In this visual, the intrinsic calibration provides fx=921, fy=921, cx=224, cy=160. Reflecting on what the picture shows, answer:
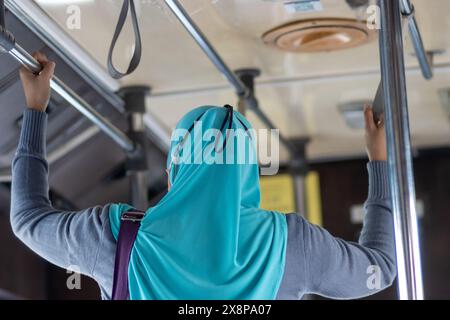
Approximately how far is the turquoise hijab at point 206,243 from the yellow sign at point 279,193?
182 centimetres

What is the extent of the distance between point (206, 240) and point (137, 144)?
1.22 meters

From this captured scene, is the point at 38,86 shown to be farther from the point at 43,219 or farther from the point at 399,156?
the point at 399,156

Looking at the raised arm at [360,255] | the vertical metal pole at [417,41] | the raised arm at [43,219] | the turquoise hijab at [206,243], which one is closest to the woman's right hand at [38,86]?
the raised arm at [43,219]

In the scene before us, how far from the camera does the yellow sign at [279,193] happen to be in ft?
10.7

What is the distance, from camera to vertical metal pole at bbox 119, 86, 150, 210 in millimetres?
2568

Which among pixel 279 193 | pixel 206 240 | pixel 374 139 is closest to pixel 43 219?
pixel 206 240

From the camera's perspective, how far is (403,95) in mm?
1499

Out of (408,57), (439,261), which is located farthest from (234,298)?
(439,261)

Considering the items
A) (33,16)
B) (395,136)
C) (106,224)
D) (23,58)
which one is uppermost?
(33,16)

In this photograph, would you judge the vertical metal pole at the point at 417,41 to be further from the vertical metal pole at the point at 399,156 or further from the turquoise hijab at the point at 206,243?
the turquoise hijab at the point at 206,243
